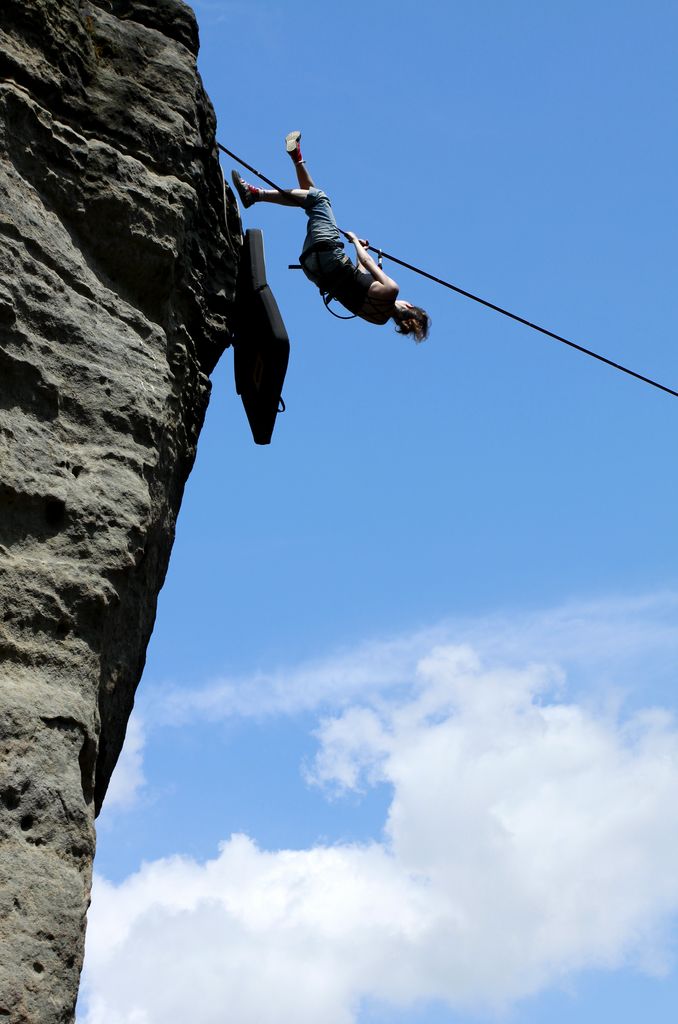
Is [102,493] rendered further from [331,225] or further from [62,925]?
[331,225]

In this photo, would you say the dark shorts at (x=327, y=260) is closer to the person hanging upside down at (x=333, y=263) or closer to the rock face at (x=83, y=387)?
the person hanging upside down at (x=333, y=263)

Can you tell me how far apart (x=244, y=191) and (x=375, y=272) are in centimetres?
101

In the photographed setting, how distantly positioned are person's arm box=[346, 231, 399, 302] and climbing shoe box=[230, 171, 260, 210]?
793 millimetres

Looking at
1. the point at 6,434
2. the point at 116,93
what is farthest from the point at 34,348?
the point at 116,93

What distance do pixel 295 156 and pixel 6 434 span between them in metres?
3.72

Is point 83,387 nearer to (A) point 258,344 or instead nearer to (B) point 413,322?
(A) point 258,344

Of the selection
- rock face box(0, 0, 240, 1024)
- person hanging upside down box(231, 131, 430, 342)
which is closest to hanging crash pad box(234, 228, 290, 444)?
rock face box(0, 0, 240, 1024)

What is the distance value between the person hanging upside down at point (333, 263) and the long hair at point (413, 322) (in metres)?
0.02

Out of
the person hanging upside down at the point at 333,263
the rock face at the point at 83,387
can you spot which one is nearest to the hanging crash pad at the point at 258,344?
the rock face at the point at 83,387

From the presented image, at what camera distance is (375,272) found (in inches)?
352

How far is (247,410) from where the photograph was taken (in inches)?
322

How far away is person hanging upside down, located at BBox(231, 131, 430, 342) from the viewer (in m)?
8.77

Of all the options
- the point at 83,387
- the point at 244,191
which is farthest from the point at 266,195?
the point at 83,387

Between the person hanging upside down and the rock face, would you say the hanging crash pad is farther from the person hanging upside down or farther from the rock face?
the person hanging upside down
